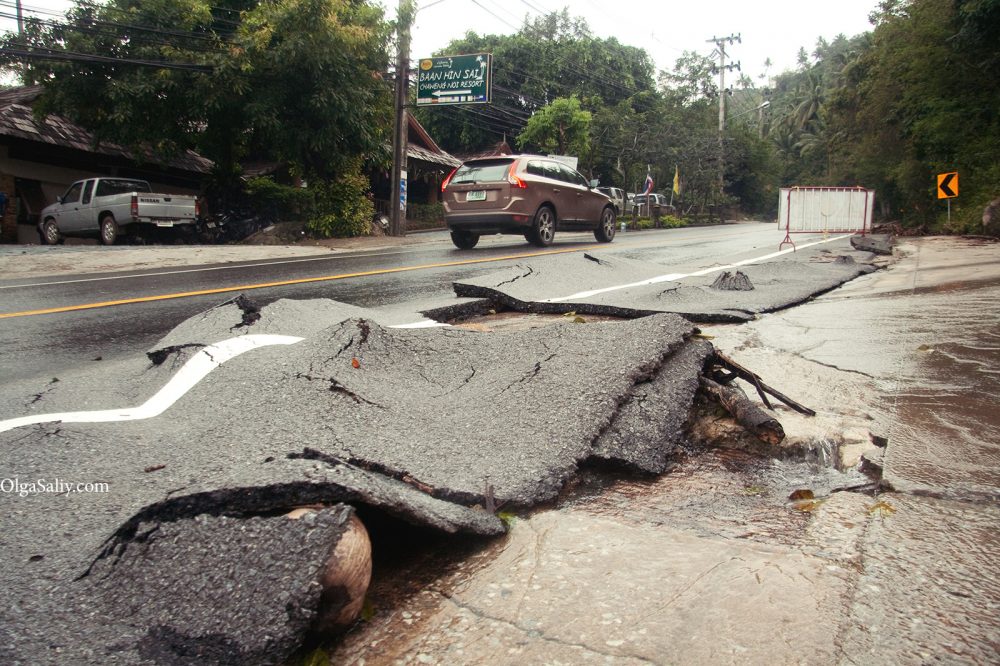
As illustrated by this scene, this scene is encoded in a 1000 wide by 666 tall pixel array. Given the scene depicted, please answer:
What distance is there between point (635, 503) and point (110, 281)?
28.2 ft

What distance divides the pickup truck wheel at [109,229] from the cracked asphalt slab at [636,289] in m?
14.9

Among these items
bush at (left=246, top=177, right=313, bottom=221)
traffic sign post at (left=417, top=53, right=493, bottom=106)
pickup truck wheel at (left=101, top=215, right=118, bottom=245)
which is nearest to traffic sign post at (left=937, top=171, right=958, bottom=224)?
traffic sign post at (left=417, top=53, right=493, bottom=106)

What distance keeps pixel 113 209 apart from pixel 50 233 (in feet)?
10.5

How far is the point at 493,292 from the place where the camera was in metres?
6.36

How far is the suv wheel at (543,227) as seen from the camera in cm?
1455

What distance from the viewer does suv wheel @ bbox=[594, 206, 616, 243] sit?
1664cm

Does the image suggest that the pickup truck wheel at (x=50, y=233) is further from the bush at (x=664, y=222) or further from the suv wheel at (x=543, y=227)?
the bush at (x=664, y=222)

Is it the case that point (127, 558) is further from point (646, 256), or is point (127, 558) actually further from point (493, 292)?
point (646, 256)

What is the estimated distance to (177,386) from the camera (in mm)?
3359

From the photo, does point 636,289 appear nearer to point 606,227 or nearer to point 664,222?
point 606,227

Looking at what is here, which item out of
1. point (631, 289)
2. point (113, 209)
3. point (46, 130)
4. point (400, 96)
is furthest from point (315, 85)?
point (631, 289)

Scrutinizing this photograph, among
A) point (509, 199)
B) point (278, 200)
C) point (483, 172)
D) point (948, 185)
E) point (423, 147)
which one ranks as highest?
point (423, 147)

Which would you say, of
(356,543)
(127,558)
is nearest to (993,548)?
(356,543)

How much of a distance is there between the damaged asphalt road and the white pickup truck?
16138 mm
